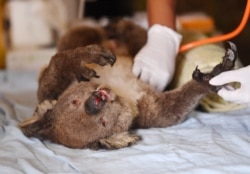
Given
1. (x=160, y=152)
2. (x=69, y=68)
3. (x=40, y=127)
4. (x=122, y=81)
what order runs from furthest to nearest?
(x=122, y=81) < (x=69, y=68) < (x=40, y=127) < (x=160, y=152)

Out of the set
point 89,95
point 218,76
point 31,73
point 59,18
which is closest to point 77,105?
point 89,95

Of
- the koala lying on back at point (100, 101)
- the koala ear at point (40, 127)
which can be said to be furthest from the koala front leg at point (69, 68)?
the koala ear at point (40, 127)

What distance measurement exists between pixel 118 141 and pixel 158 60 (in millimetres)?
431

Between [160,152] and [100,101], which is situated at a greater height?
[100,101]

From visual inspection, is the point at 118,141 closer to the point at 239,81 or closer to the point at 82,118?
the point at 82,118

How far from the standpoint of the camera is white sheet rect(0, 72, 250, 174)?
127cm

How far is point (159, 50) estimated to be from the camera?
69.9 inches

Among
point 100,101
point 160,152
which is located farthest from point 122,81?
point 160,152

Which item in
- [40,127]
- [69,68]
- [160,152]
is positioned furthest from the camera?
[69,68]

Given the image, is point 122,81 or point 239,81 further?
point 122,81

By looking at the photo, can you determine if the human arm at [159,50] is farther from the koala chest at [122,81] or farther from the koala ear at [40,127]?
the koala ear at [40,127]

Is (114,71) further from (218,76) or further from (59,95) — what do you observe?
(218,76)

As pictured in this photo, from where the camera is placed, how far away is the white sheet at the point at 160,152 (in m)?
1.27

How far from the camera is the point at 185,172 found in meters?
1.22
